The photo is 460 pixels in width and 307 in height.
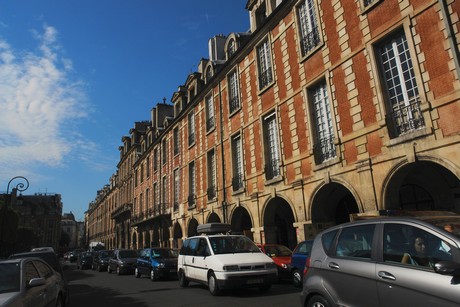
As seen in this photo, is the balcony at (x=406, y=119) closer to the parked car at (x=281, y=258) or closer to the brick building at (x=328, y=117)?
the brick building at (x=328, y=117)

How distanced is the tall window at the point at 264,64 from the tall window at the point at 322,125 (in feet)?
10.8

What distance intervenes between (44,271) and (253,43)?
1491cm

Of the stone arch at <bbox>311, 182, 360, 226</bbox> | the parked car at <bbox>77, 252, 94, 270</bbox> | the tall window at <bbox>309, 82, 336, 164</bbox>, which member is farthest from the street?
the parked car at <bbox>77, 252, 94, 270</bbox>

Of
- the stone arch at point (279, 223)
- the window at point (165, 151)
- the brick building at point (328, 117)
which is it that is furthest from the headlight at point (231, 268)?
the window at point (165, 151)

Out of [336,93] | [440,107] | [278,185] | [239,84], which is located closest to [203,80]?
[239,84]

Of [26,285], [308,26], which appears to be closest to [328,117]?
[308,26]

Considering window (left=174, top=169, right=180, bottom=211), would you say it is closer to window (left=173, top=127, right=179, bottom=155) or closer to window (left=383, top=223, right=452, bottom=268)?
window (left=173, top=127, right=179, bottom=155)

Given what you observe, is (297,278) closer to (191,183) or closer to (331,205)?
(331,205)

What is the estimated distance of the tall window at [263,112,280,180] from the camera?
16.6 metres

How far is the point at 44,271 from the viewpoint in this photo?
6.68 m

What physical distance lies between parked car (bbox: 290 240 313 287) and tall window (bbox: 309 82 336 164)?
3.76 meters

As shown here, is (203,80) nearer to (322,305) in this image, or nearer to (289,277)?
(289,277)

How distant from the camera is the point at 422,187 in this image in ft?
40.1

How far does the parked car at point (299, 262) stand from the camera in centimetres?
1060
